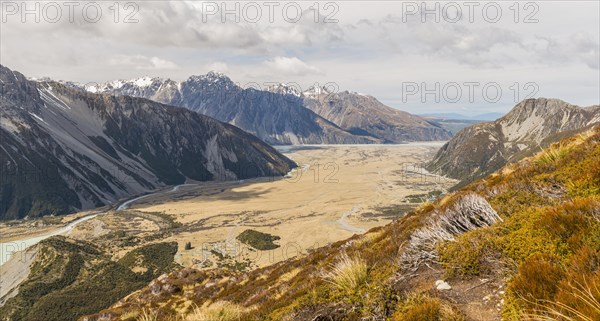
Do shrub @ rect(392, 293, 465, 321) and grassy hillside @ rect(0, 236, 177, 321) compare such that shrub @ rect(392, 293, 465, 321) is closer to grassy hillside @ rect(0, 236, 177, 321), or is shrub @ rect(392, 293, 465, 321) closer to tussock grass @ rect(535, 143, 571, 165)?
tussock grass @ rect(535, 143, 571, 165)

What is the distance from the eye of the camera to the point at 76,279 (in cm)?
7431

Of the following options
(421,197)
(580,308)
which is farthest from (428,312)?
(421,197)

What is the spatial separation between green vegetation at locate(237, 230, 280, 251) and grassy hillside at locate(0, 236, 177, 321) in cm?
2089

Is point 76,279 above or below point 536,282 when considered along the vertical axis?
below

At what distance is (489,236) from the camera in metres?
8.48

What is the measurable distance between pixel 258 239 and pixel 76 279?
46.0 meters

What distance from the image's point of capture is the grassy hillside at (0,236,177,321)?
61688 mm

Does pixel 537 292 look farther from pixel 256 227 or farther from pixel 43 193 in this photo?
pixel 43 193

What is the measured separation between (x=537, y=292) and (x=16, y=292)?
9173 centimetres

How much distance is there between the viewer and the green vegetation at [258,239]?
3797 inches

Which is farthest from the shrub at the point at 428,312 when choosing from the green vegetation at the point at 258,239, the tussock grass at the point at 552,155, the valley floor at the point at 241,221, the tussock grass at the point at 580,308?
the green vegetation at the point at 258,239

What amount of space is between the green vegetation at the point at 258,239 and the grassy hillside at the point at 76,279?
2089cm

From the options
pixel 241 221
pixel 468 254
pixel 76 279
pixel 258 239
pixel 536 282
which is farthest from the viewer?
pixel 241 221

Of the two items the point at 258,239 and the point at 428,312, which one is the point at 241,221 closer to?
the point at 258,239
